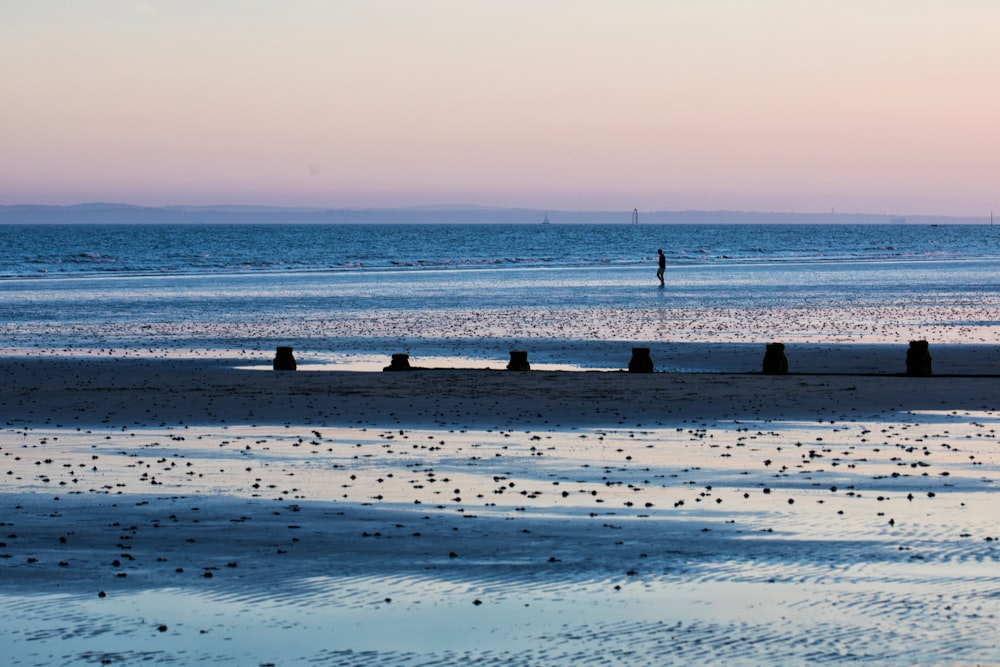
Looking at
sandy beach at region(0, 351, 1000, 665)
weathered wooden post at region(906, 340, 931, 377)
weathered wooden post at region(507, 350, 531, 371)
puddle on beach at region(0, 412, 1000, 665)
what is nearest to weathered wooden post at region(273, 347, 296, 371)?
weathered wooden post at region(507, 350, 531, 371)

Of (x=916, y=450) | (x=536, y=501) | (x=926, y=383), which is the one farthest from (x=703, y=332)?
(x=536, y=501)

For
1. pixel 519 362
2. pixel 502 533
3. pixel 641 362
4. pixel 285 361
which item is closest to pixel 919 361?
pixel 641 362

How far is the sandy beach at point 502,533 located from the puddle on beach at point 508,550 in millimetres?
28

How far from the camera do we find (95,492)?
1258 centimetres

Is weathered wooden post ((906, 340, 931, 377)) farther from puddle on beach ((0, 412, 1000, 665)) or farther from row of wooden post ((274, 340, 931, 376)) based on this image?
puddle on beach ((0, 412, 1000, 665))

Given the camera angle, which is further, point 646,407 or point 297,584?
point 646,407

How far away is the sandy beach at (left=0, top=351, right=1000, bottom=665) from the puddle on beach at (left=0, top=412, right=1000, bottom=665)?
0.09ft

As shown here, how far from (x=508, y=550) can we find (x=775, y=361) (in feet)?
52.2

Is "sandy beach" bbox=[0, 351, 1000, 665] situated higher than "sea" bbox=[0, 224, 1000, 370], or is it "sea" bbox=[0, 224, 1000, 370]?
"sandy beach" bbox=[0, 351, 1000, 665]

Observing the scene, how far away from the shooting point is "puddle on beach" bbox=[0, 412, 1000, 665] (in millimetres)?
7664

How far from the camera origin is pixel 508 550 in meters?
10.1

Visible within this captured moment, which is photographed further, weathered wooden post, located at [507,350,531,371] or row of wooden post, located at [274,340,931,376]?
weathered wooden post, located at [507,350,531,371]

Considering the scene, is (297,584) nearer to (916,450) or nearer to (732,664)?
(732,664)

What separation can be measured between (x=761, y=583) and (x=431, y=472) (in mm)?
5335
